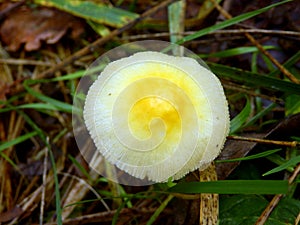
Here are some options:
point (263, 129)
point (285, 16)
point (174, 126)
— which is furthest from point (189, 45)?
point (174, 126)

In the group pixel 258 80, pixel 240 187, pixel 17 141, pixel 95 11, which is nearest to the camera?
pixel 240 187

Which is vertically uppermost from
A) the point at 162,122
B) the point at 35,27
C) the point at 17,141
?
the point at 35,27

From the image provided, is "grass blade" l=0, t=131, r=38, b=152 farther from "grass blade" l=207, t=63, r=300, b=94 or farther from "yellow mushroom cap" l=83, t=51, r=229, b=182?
"grass blade" l=207, t=63, r=300, b=94

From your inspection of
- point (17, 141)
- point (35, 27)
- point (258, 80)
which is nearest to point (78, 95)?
point (17, 141)

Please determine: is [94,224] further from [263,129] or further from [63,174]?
[263,129]

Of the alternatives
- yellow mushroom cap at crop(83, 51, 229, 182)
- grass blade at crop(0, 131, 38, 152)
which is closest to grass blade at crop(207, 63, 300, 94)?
yellow mushroom cap at crop(83, 51, 229, 182)

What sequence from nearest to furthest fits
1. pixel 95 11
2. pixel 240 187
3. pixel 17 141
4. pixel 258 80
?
1. pixel 240 187
2. pixel 258 80
3. pixel 17 141
4. pixel 95 11

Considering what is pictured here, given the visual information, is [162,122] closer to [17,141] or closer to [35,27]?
[17,141]
